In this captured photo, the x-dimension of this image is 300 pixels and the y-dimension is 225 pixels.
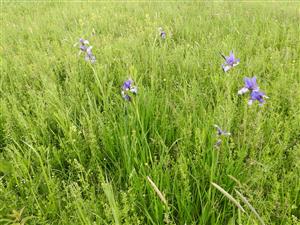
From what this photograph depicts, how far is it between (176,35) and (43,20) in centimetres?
250

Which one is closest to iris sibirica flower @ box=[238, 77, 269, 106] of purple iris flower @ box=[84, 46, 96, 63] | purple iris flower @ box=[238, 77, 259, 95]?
purple iris flower @ box=[238, 77, 259, 95]

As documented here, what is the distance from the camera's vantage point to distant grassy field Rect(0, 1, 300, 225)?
1.31 metres

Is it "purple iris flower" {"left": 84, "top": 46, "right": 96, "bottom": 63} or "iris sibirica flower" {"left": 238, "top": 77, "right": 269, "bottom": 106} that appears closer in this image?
"iris sibirica flower" {"left": 238, "top": 77, "right": 269, "bottom": 106}

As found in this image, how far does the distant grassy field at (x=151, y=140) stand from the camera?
1313mm

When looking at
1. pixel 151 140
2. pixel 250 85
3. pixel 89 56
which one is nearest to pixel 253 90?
pixel 250 85

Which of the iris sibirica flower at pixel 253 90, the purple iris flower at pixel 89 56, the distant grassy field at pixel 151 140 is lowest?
the distant grassy field at pixel 151 140

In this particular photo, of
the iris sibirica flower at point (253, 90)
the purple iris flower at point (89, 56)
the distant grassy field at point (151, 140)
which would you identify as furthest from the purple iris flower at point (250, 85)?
the purple iris flower at point (89, 56)

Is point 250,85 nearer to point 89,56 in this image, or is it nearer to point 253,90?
point 253,90

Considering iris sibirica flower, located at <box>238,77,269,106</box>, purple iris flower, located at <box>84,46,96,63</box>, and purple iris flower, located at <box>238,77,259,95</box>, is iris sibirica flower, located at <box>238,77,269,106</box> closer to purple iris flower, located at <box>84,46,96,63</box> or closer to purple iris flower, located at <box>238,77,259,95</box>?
purple iris flower, located at <box>238,77,259,95</box>

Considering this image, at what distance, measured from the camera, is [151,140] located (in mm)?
1784

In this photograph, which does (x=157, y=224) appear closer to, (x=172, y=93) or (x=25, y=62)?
(x=172, y=93)

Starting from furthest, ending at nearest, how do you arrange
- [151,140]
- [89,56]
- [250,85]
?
1. [89,56]
2. [151,140]
3. [250,85]

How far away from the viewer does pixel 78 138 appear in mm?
1754

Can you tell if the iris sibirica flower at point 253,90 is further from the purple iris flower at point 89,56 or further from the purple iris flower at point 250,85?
the purple iris flower at point 89,56
